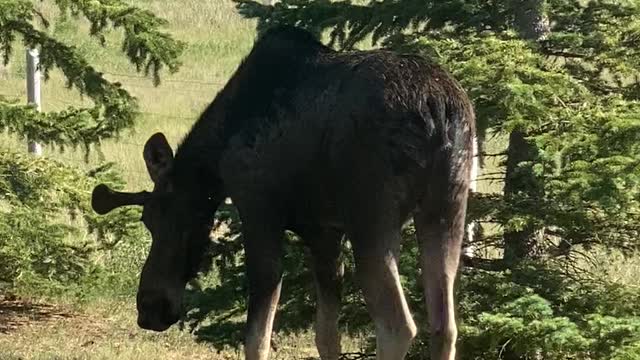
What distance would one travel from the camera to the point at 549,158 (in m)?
6.83

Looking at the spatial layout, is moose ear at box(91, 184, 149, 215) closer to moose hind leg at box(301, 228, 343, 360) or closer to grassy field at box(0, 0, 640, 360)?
moose hind leg at box(301, 228, 343, 360)

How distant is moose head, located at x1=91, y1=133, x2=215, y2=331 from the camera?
21.2ft

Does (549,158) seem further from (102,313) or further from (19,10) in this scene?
(102,313)

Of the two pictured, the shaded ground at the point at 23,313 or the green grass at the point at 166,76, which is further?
the green grass at the point at 166,76

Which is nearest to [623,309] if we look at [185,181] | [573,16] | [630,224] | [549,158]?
[630,224]

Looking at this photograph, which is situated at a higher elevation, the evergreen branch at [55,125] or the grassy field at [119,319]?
the evergreen branch at [55,125]

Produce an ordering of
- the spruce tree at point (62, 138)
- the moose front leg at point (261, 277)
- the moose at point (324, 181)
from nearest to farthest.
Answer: the moose at point (324, 181)
the moose front leg at point (261, 277)
the spruce tree at point (62, 138)

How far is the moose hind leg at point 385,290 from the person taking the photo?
5684 mm

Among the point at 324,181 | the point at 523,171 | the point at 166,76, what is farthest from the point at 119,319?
the point at 166,76

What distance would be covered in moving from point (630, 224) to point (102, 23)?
14.0 ft

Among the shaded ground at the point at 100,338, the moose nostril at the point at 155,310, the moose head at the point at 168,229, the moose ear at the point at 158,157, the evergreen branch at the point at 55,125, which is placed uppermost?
the evergreen branch at the point at 55,125

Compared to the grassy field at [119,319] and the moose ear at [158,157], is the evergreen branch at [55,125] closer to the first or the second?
the grassy field at [119,319]

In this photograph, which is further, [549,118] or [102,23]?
[102,23]

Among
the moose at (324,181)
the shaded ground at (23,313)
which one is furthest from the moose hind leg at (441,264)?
the shaded ground at (23,313)
